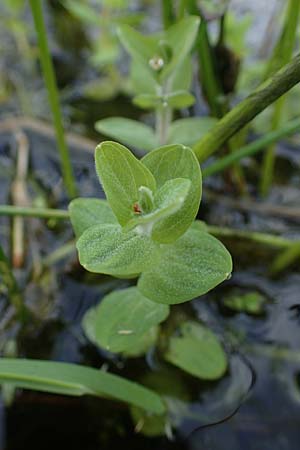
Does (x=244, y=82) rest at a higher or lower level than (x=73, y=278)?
higher

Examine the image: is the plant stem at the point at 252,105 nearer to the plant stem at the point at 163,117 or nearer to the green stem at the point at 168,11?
Answer: the plant stem at the point at 163,117

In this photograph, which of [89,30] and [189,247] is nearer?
[189,247]

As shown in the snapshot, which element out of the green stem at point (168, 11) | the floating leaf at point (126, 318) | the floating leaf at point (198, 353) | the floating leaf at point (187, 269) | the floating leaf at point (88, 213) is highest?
the green stem at point (168, 11)

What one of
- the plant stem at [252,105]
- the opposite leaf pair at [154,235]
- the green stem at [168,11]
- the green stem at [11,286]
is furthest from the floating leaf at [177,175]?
the green stem at [168,11]

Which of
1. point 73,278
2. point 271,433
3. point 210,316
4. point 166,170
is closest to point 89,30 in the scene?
point 73,278

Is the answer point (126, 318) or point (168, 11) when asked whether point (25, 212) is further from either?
point (168, 11)

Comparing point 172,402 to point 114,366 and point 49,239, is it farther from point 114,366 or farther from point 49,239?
point 49,239

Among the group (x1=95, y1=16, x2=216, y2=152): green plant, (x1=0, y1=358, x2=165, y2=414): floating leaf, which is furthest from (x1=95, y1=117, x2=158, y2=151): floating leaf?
(x1=0, y1=358, x2=165, y2=414): floating leaf
